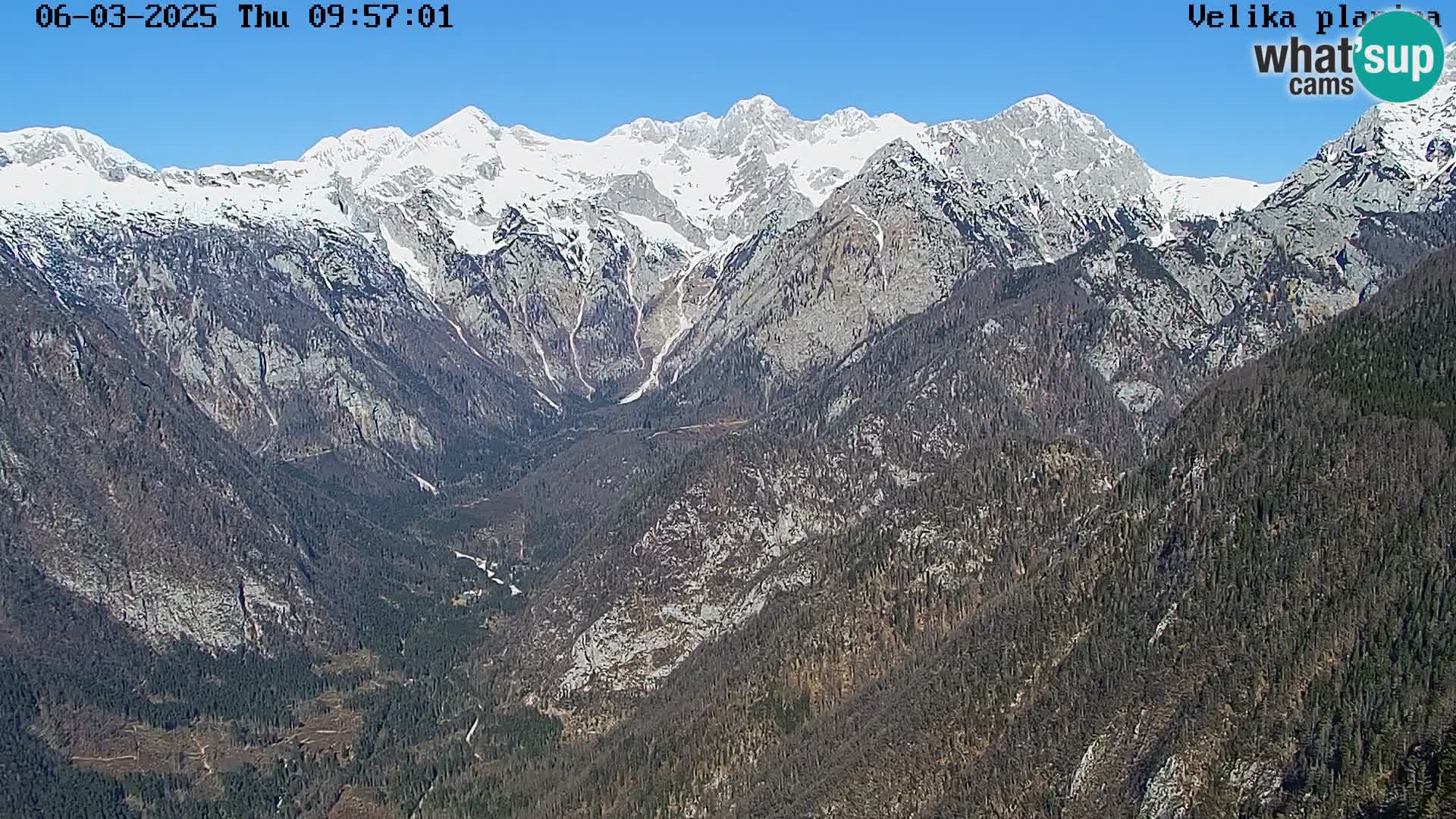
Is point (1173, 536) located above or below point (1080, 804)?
above

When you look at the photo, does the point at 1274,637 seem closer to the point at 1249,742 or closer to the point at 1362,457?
the point at 1249,742

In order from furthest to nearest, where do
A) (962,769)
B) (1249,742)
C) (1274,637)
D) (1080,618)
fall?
1. (1080,618)
2. (962,769)
3. (1274,637)
4. (1249,742)

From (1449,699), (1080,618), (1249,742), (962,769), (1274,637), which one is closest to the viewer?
(1449,699)

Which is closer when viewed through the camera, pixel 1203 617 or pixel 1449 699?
pixel 1449 699

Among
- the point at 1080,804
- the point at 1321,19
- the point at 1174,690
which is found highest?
the point at 1321,19

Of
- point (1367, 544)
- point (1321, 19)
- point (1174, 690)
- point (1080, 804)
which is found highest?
point (1321, 19)

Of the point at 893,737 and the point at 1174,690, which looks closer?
the point at 1174,690

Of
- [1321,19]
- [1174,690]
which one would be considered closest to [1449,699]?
[1174,690]

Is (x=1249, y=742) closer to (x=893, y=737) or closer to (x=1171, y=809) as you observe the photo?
(x=1171, y=809)

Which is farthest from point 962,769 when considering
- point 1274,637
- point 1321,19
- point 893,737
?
point 1321,19
